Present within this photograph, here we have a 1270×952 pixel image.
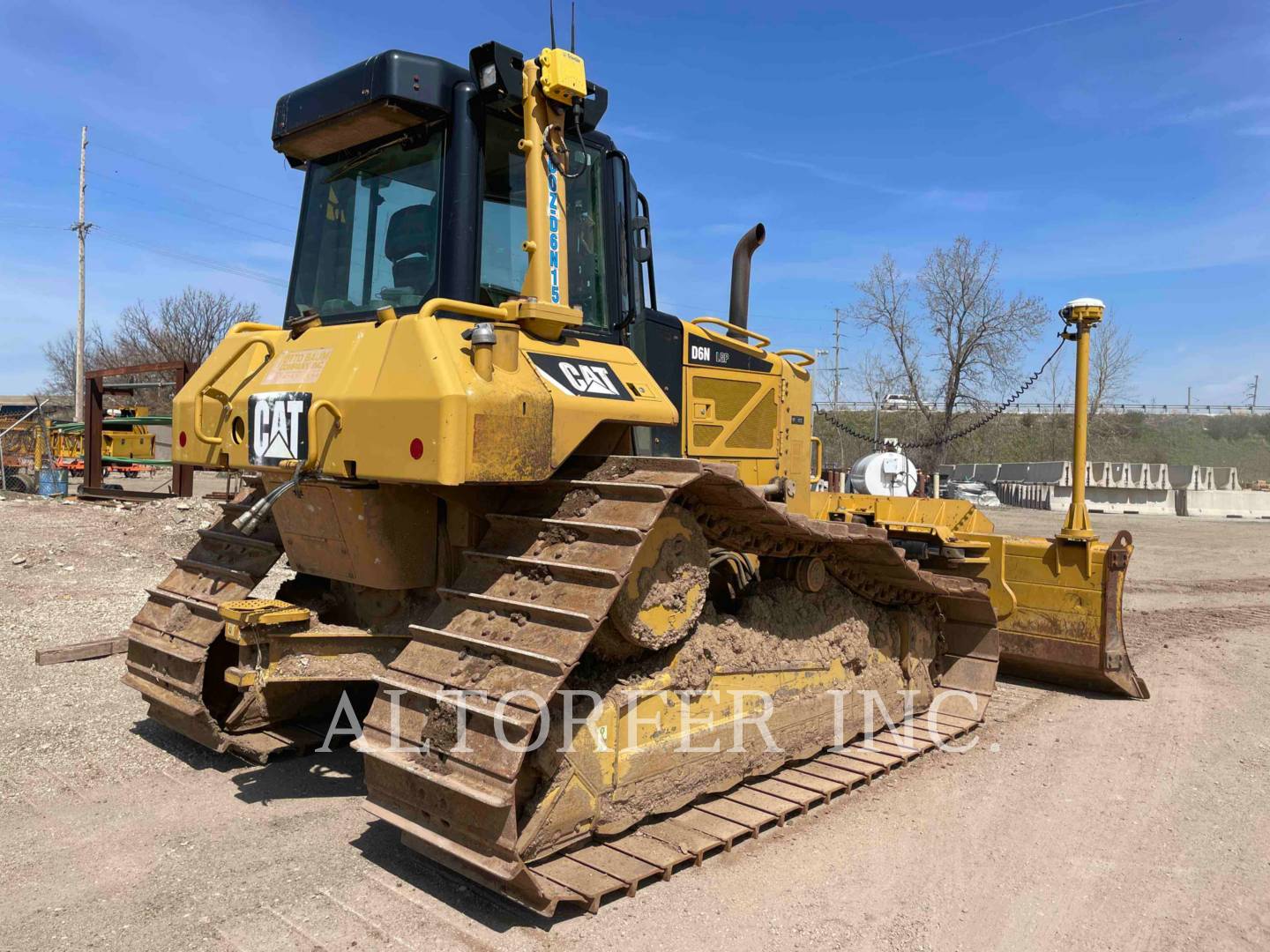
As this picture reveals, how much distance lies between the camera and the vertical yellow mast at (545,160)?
4105 mm

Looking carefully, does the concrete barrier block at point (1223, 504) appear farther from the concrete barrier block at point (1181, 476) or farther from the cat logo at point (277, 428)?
the cat logo at point (277, 428)

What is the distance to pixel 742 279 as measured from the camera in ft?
20.2

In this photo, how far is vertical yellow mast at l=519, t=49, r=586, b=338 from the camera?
4.11 metres

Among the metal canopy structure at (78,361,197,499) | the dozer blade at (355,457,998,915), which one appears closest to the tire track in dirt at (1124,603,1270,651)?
the dozer blade at (355,457,998,915)

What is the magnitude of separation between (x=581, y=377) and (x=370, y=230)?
146 cm

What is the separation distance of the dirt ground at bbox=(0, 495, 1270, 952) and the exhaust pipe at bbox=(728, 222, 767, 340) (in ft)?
9.68

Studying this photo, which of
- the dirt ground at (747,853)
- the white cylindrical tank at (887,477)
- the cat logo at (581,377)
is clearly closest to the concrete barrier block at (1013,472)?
the white cylindrical tank at (887,477)

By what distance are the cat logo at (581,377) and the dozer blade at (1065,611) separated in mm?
4397

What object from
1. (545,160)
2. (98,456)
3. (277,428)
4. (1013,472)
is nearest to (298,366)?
(277,428)

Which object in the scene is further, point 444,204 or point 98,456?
point 98,456

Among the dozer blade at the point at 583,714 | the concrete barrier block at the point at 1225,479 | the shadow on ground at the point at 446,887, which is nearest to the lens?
the dozer blade at the point at 583,714

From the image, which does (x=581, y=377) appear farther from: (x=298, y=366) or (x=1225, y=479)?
(x=1225, y=479)

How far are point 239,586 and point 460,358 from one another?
2097 mm

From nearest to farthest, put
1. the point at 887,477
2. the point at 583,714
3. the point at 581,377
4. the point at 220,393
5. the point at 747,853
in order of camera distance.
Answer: the point at 583,714
the point at 581,377
the point at 747,853
the point at 220,393
the point at 887,477
